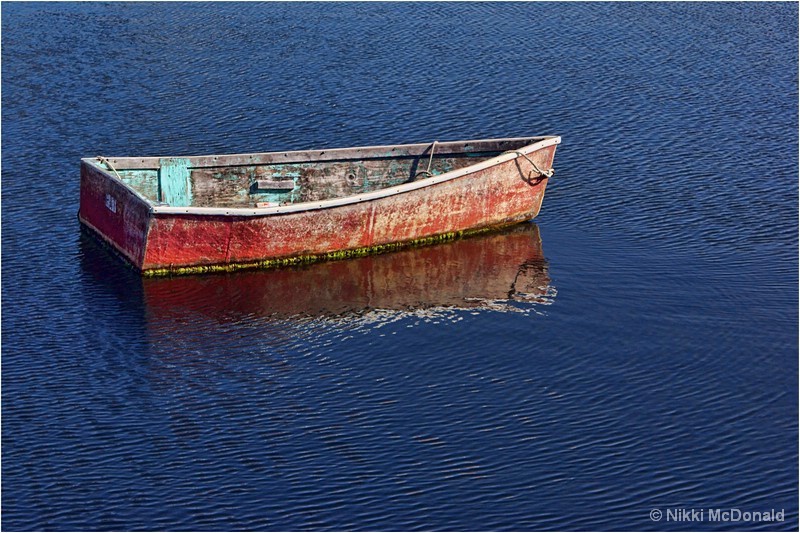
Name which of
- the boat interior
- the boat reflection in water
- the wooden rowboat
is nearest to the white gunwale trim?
the wooden rowboat

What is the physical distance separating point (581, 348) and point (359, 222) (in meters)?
→ 4.96

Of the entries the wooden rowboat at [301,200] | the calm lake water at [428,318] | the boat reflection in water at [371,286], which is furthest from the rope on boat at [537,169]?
the boat reflection in water at [371,286]

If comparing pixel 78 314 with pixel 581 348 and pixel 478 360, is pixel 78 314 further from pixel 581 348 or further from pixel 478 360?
pixel 581 348

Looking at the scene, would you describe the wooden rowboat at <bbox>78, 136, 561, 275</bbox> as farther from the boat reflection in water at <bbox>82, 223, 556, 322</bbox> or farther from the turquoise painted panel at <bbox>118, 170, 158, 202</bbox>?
the boat reflection in water at <bbox>82, 223, 556, 322</bbox>

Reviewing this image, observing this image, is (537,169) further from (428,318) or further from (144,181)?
(144,181)

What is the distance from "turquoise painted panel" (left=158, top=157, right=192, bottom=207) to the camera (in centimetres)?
2248

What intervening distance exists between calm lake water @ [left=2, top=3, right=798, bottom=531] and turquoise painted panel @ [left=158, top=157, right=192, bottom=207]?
5.27 ft

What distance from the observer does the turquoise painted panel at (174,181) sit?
885 inches

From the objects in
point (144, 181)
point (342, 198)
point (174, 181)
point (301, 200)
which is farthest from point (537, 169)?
point (144, 181)

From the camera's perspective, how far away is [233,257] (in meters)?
20.7

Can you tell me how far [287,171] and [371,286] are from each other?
142 inches

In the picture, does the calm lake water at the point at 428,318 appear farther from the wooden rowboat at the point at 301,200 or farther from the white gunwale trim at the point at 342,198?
the white gunwale trim at the point at 342,198

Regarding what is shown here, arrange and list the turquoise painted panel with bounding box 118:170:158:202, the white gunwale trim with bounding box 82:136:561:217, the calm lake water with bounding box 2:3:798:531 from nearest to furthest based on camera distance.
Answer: the calm lake water with bounding box 2:3:798:531
the white gunwale trim with bounding box 82:136:561:217
the turquoise painted panel with bounding box 118:170:158:202

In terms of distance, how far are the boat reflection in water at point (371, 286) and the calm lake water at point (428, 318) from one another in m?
0.06
